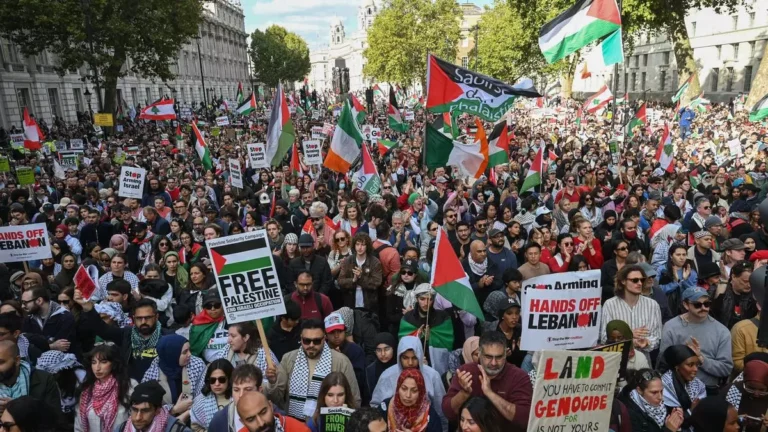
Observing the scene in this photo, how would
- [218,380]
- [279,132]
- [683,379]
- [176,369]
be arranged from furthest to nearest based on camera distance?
[279,132] < [176,369] < [683,379] < [218,380]

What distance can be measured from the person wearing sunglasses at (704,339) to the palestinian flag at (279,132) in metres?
8.26

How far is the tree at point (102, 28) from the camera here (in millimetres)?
25859

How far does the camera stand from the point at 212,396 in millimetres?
3994

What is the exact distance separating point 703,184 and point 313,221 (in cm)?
811

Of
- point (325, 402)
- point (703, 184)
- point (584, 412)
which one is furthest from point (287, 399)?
point (703, 184)

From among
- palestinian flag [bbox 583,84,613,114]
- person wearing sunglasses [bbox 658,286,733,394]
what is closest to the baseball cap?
person wearing sunglasses [bbox 658,286,733,394]

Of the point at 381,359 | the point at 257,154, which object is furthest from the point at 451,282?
the point at 257,154

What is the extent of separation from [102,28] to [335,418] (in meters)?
29.9

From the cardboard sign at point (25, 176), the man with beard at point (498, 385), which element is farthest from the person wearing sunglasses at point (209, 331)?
the cardboard sign at point (25, 176)

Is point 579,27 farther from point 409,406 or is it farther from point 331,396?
point 331,396

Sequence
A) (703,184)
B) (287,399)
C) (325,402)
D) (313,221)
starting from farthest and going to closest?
1. (703,184)
2. (313,221)
3. (287,399)
4. (325,402)

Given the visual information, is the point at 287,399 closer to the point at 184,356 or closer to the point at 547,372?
the point at 184,356

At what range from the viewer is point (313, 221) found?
817 cm

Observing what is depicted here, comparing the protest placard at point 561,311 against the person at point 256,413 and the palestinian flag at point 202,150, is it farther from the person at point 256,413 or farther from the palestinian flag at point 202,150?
the palestinian flag at point 202,150
